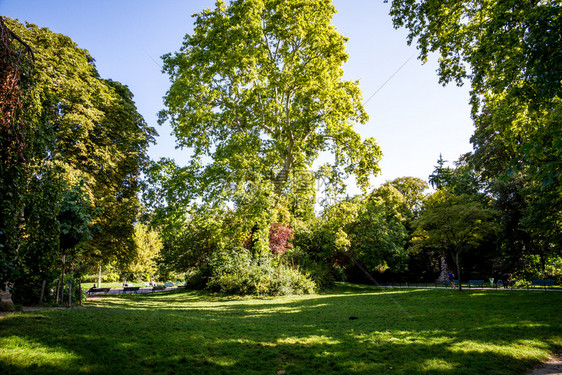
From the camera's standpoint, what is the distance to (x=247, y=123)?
17875 mm

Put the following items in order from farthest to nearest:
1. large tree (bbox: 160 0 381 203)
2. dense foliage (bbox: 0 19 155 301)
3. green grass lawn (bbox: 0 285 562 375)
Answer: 1. large tree (bbox: 160 0 381 203)
2. dense foliage (bbox: 0 19 155 301)
3. green grass lawn (bbox: 0 285 562 375)

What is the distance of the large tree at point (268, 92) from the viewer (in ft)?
51.0

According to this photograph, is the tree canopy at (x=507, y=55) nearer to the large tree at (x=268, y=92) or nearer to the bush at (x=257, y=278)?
the large tree at (x=268, y=92)

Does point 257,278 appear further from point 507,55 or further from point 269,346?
point 507,55

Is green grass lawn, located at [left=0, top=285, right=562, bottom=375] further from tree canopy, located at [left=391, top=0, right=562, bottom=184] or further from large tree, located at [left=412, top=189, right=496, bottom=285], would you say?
large tree, located at [left=412, top=189, right=496, bottom=285]

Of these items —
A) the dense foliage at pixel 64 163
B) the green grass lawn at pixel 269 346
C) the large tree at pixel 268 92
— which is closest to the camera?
the green grass lawn at pixel 269 346

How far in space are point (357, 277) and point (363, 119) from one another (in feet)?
84.9

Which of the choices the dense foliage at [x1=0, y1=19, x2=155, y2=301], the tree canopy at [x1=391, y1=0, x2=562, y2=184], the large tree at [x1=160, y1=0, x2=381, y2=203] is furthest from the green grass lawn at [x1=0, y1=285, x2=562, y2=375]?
the large tree at [x1=160, y1=0, x2=381, y2=203]

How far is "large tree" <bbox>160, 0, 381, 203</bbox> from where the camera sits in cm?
1555

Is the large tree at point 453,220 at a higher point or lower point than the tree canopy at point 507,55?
lower

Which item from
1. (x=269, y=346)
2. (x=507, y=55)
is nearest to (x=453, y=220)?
(x=507, y=55)

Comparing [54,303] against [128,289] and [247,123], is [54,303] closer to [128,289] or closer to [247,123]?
[247,123]

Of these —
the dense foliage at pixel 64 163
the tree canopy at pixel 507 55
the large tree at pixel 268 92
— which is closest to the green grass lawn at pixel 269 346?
the dense foliage at pixel 64 163

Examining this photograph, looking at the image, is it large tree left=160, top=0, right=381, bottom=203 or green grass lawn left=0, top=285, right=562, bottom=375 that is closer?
green grass lawn left=0, top=285, right=562, bottom=375
